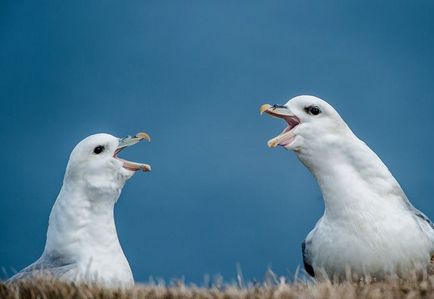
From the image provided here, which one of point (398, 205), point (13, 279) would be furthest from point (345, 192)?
point (13, 279)

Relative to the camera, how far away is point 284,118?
5992 mm

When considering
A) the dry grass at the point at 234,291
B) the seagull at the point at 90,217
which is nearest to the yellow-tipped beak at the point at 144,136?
the seagull at the point at 90,217

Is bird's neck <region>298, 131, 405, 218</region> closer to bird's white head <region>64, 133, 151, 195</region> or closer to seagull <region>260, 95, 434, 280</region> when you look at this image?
seagull <region>260, 95, 434, 280</region>

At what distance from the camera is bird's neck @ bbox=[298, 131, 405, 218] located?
5570mm

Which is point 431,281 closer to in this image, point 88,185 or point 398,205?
point 398,205

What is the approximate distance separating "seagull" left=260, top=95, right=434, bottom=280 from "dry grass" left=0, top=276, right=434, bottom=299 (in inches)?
15.7

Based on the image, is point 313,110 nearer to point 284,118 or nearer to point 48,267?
point 284,118

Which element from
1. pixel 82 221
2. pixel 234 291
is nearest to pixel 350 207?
pixel 234 291

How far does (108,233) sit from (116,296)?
5.50ft

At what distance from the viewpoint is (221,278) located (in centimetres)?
502

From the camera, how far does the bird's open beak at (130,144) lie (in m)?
6.59

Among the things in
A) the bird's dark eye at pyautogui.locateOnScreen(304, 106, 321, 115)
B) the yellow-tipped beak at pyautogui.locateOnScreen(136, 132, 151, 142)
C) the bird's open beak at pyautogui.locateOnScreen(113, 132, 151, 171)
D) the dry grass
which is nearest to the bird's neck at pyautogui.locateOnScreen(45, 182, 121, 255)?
the bird's open beak at pyautogui.locateOnScreen(113, 132, 151, 171)

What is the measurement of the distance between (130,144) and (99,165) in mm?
486

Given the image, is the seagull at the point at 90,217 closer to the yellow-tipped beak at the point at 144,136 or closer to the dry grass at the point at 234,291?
the yellow-tipped beak at the point at 144,136
